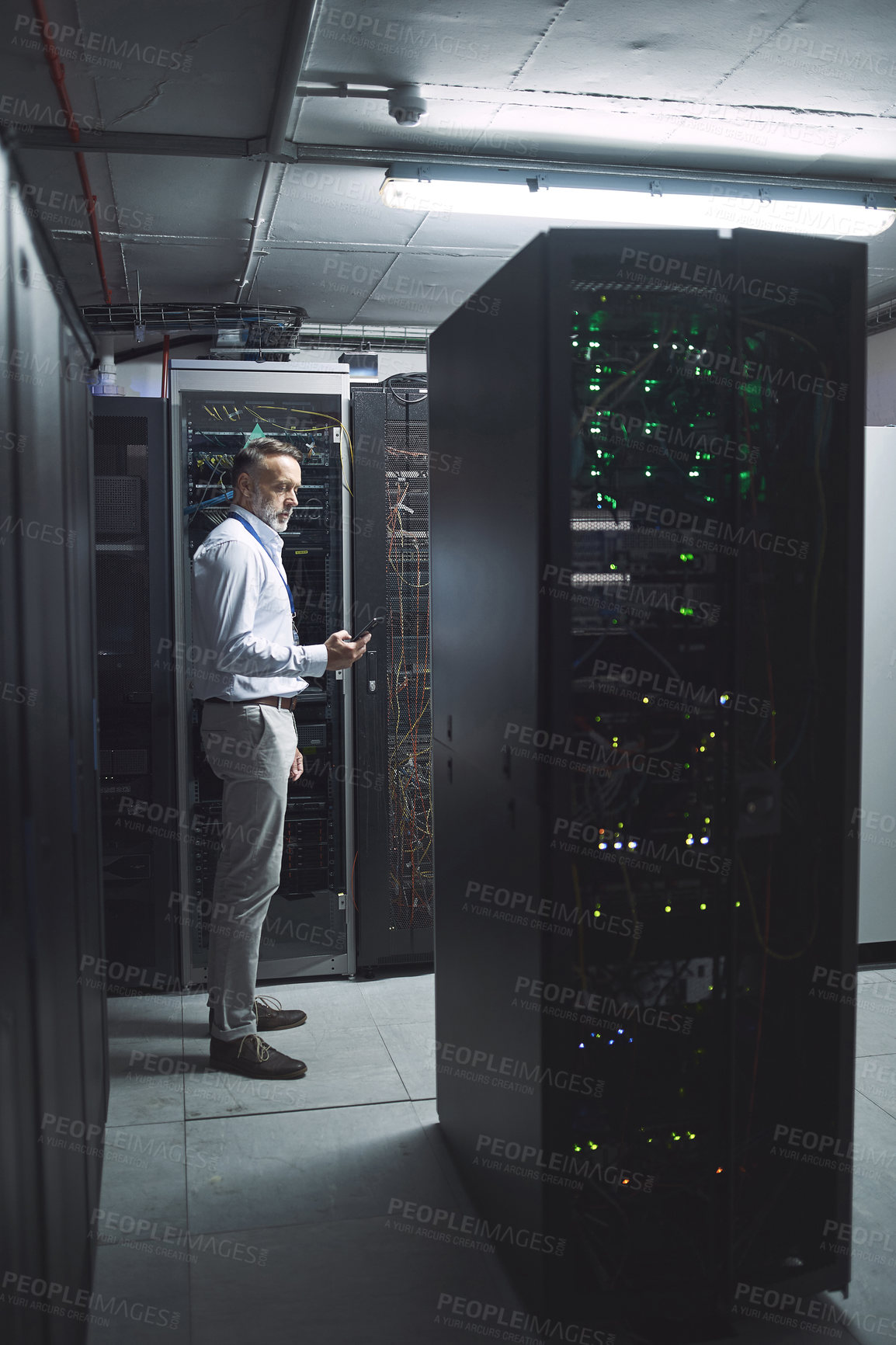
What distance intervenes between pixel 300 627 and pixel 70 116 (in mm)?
1774

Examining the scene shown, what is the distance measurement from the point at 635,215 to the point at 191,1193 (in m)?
3.60

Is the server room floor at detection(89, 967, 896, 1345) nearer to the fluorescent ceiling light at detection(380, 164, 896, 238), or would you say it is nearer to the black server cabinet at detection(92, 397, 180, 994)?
the black server cabinet at detection(92, 397, 180, 994)

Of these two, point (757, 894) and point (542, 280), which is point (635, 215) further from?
point (757, 894)

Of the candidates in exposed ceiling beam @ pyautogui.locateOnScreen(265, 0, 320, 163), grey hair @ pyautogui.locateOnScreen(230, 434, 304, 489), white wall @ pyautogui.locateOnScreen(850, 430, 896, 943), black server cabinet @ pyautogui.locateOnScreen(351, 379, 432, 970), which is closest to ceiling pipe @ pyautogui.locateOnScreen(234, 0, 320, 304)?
exposed ceiling beam @ pyautogui.locateOnScreen(265, 0, 320, 163)

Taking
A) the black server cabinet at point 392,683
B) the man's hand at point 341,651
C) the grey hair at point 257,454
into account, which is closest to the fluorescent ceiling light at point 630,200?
the black server cabinet at point 392,683

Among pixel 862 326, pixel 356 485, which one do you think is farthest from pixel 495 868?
pixel 356 485

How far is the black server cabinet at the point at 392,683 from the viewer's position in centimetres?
379

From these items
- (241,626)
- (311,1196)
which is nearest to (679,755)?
(311,1196)

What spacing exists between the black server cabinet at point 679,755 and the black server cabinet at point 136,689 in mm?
2056

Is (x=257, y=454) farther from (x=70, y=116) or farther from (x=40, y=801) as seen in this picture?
(x=40, y=801)

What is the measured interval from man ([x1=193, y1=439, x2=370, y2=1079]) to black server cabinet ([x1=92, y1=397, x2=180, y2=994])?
24.7 inches

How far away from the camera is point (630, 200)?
12.4 feet

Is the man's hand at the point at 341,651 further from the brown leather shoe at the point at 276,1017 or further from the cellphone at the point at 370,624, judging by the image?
the brown leather shoe at the point at 276,1017

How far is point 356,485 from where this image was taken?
3.76m
